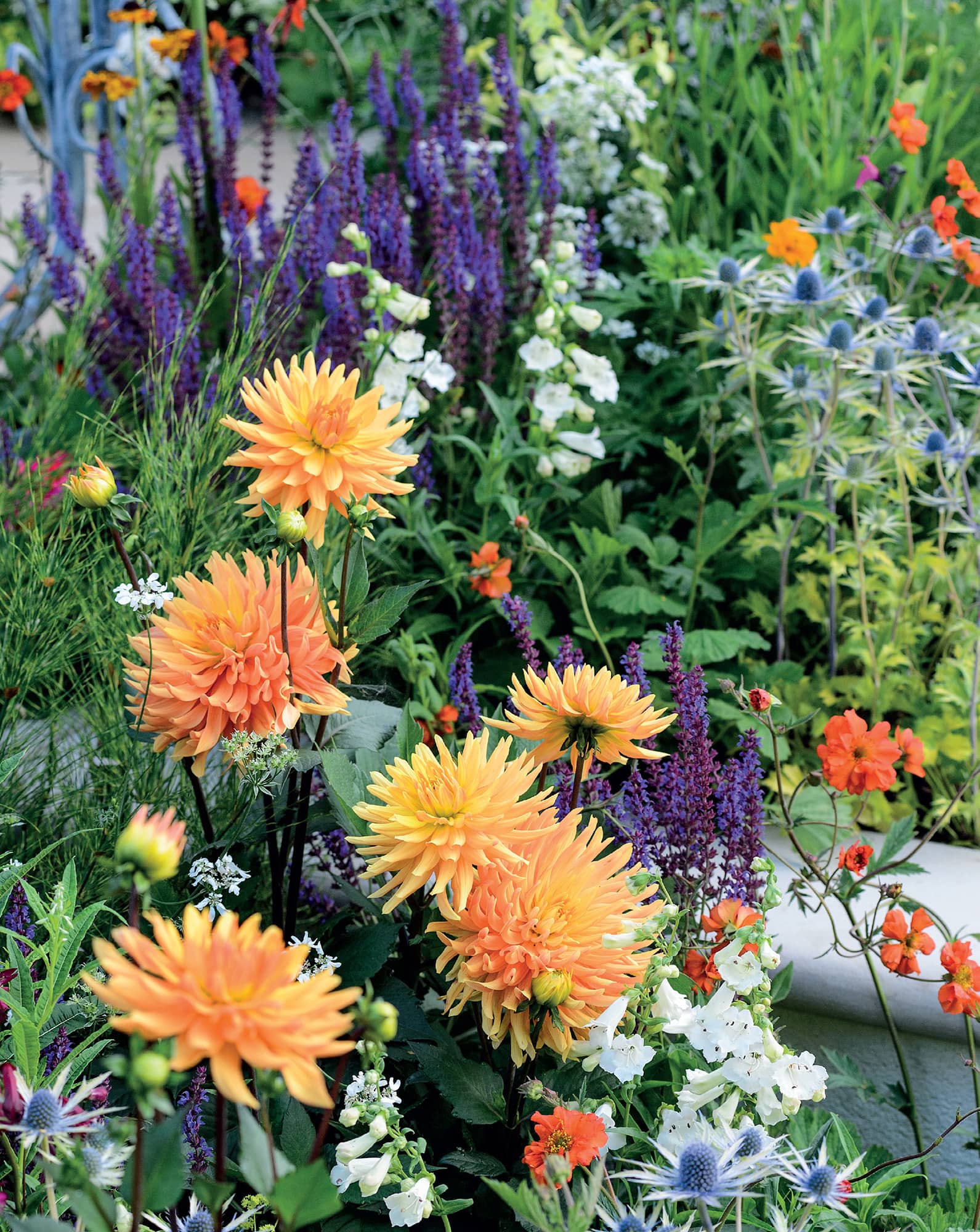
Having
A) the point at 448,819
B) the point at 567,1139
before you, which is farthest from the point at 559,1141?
the point at 448,819

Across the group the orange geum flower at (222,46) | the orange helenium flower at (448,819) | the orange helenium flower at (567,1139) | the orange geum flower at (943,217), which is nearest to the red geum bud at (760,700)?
the orange helenium flower at (448,819)

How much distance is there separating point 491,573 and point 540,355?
0.42 metres

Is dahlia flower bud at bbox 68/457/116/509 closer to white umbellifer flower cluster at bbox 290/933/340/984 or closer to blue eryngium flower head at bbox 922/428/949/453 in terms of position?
white umbellifer flower cluster at bbox 290/933/340/984

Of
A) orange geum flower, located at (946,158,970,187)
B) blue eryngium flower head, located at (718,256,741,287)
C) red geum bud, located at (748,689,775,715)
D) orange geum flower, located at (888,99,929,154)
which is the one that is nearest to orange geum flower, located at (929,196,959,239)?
orange geum flower, located at (946,158,970,187)

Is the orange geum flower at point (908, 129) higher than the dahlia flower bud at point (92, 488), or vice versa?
the orange geum flower at point (908, 129)

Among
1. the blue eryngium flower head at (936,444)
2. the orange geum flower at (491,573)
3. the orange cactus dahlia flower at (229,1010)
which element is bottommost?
the orange geum flower at (491,573)

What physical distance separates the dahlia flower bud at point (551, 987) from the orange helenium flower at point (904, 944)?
1.57ft

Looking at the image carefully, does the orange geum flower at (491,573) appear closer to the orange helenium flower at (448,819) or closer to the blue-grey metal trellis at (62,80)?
the orange helenium flower at (448,819)

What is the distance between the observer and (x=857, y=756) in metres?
1.09

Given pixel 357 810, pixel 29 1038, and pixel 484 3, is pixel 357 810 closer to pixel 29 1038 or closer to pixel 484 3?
pixel 29 1038

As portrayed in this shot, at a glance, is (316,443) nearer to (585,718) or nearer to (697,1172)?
(585,718)

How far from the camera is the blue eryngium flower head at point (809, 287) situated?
1544mm

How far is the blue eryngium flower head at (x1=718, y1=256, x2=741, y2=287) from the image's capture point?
1593mm

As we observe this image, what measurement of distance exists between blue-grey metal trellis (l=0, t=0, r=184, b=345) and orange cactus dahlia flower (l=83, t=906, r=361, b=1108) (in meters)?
2.22
